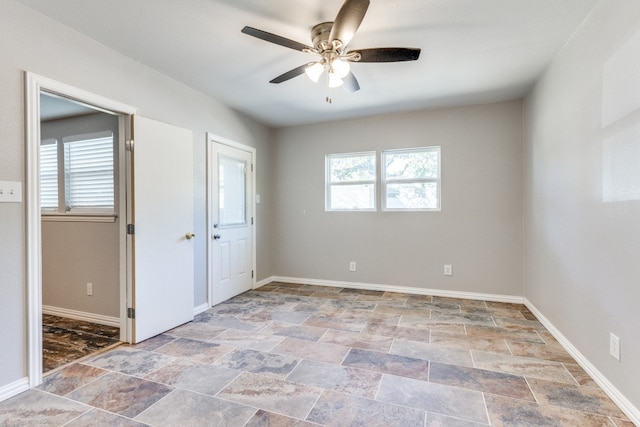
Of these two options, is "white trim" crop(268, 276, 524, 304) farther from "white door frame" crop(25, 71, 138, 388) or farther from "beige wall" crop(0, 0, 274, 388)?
"white door frame" crop(25, 71, 138, 388)

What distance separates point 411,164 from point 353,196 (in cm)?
94

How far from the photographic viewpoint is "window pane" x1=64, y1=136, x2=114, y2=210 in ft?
10.6

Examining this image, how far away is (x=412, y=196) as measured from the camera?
4270 mm

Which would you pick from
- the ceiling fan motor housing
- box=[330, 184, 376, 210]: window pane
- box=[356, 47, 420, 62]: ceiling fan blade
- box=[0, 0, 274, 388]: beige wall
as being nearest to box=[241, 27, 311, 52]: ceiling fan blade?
the ceiling fan motor housing

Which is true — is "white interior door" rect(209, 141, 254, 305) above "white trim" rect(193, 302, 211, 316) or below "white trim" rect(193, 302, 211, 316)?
above

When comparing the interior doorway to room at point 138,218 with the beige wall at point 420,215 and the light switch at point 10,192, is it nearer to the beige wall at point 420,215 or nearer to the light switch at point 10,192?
the light switch at point 10,192

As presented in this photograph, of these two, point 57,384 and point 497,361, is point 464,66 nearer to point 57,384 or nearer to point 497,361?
point 497,361

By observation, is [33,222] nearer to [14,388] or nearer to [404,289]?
[14,388]

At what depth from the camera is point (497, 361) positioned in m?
2.31

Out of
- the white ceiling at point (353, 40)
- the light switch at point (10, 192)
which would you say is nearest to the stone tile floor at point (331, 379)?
the light switch at point (10, 192)

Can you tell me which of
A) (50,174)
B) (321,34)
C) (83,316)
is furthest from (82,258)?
(321,34)

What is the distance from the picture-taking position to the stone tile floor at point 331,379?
171 cm

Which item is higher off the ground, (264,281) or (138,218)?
(138,218)

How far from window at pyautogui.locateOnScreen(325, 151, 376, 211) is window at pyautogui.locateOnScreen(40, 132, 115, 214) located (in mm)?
2790
